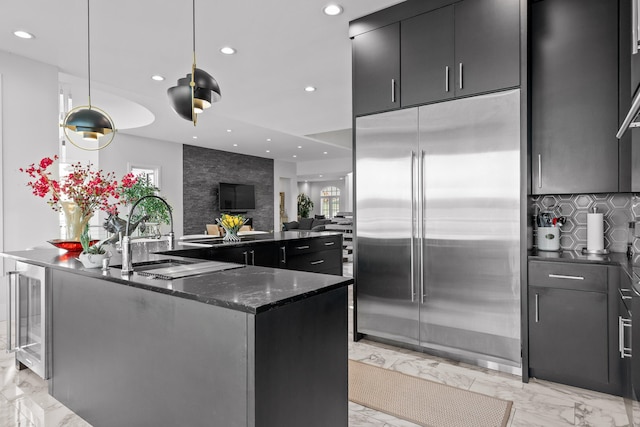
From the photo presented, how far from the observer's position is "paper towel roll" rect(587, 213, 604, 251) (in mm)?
2572

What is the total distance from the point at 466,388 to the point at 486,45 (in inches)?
91.9

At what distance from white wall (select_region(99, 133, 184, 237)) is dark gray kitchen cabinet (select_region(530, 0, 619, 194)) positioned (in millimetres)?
8185

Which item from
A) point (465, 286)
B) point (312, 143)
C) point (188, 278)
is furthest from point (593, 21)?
point (312, 143)

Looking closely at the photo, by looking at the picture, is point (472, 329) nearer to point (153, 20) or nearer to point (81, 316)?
point (81, 316)

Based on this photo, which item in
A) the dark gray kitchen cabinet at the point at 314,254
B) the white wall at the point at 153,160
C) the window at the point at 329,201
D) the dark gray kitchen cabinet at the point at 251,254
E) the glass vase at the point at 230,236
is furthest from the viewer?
the window at the point at 329,201

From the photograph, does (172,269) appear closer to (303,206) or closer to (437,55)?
(437,55)

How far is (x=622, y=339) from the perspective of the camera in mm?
A: 2049

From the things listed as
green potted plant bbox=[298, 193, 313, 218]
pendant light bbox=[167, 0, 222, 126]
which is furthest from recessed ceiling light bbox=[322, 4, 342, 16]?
green potted plant bbox=[298, 193, 313, 218]

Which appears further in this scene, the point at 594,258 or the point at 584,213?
the point at 584,213

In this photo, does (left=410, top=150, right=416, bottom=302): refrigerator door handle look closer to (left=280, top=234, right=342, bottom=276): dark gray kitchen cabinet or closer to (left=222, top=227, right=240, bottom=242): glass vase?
(left=280, top=234, right=342, bottom=276): dark gray kitchen cabinet

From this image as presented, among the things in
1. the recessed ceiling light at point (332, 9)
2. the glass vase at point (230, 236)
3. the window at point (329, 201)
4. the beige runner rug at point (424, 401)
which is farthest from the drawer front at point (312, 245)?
the window at point (329, 201)

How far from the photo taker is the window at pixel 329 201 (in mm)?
18500

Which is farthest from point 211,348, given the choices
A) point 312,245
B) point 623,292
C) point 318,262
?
point 318,262

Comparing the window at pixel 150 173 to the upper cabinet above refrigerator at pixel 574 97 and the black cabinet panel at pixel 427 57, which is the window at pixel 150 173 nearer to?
the black cabinet panel at pixel 427 57
